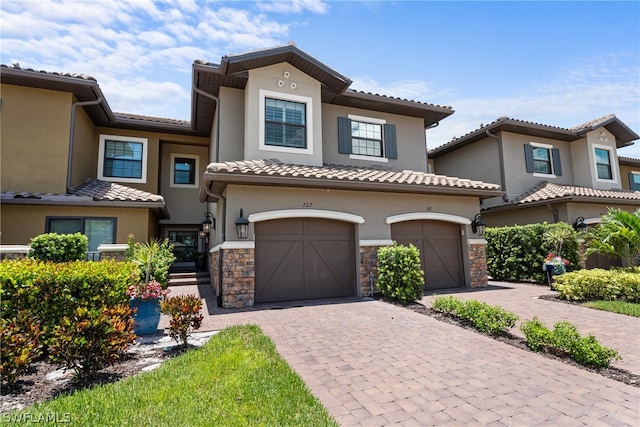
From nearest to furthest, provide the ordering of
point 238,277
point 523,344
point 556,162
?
point 523,344 < point 238,277 < point 556,162

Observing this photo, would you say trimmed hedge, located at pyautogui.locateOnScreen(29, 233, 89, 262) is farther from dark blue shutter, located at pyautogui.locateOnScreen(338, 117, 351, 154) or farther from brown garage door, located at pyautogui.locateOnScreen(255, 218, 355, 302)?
dark blue shutter, located at pyautogui.locateOnScreen(338, 117, 351, 154)

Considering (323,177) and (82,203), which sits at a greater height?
(323,177)

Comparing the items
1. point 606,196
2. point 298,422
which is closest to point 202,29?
point 298,422

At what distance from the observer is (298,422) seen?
3.11m

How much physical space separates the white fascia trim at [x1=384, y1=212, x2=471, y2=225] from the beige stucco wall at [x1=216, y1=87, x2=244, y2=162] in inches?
213

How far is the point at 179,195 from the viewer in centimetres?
1495

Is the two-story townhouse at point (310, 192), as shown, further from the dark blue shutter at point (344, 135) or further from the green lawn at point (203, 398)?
the green lawn at point (203, 398)

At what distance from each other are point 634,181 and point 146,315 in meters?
28.4

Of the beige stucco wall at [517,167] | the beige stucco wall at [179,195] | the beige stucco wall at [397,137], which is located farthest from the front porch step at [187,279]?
the beige stucco wall at [517,167]

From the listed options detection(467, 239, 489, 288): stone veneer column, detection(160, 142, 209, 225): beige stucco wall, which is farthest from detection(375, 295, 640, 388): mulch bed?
detection(160, 142, 209, 225): beige stucco wall

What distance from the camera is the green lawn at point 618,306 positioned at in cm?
752

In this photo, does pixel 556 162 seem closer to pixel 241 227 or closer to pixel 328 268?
pixel 328 268

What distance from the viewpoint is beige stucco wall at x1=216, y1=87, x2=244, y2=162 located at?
36.2 ft

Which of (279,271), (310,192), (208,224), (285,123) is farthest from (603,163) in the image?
(208,224)
